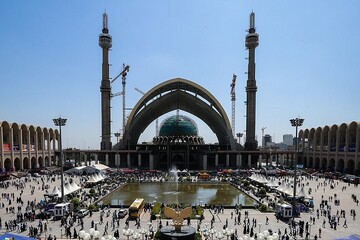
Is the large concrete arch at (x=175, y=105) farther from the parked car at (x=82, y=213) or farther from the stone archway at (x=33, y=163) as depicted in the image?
the parked car at (x=82, y=213)

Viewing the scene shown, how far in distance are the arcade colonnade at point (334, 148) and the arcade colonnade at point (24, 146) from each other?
67.3 metres

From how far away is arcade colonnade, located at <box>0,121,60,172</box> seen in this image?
2221 inches

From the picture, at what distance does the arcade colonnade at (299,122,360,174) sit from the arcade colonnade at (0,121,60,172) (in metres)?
67.3

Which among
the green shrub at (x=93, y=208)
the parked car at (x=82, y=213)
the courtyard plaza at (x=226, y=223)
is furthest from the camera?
the green shrub at (x=93, y=208)

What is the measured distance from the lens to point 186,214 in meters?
18.6

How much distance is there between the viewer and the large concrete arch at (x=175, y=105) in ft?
250

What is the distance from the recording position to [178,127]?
80.4 meters

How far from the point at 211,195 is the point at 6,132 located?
4735 centimetres

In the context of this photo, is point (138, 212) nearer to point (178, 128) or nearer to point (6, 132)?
point (6, 132)

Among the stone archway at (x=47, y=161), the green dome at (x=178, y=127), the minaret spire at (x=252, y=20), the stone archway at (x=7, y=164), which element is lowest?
the stone archway at (x=47, y=161)

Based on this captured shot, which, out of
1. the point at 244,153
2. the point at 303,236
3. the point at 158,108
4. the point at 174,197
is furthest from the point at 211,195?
the point at 158,108

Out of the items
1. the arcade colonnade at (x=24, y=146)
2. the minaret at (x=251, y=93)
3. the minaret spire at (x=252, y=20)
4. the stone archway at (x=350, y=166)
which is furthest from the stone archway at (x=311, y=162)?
the arcade colonnade at (x=24, y=146)

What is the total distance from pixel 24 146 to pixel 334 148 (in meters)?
69.5

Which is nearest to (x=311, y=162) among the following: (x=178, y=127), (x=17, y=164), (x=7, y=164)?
(x=178, y=127)
